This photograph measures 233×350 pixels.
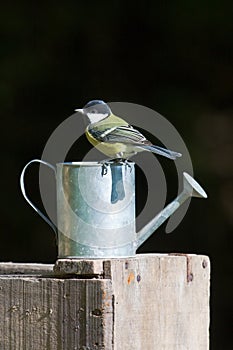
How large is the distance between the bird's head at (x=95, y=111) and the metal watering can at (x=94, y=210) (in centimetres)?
22

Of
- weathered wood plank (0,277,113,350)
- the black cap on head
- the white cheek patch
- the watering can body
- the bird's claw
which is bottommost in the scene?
weathered wood plank (0,277,113,350)

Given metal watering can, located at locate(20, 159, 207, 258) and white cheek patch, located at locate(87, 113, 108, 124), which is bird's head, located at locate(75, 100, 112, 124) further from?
metal watering can, located at locate(20, 159, 207, 258)

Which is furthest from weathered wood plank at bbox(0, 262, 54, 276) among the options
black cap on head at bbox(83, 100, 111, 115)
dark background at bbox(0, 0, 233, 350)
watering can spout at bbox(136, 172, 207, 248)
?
dark background at bbox(0, 0, 233, 350)

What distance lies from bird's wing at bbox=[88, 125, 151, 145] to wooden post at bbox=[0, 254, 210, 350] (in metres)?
0.24

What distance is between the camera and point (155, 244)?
4426mm

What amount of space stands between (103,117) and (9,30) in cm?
255

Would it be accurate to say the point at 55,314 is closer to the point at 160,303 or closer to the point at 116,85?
the point at 160,303

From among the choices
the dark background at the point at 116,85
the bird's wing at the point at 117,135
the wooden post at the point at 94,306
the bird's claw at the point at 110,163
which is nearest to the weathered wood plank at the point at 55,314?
the wooden post at the point at 94,306

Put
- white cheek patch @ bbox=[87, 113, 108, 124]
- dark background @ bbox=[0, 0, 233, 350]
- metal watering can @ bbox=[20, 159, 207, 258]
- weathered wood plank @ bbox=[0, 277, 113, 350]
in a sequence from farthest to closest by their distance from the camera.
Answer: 1. dark background @ bbox=[0, 0, 233, 350]
2. white cheek patch @ bbox=[87, 113, 108, 124]
3. metal watering can @ bbox=[20, 159, 207, 258]
4. weathered wood plank @ bbox=[0, 277, 113, 350]

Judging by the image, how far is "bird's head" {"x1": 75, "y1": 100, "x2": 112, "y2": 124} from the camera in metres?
2.04

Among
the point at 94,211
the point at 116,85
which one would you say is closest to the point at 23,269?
the point at 94,211

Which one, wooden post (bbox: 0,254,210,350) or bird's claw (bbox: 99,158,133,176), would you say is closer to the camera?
wooden post (bbox: 0,254,210,350)

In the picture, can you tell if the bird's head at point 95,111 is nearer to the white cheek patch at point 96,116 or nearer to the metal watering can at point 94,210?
the white cheek patch at point 96,116

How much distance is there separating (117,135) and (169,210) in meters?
0.18
